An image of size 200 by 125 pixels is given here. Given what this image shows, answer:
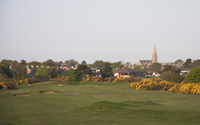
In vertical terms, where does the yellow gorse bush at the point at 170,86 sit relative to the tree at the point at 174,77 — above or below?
below

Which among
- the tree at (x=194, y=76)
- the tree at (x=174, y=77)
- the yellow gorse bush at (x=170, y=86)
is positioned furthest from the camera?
the tree at (x=174, y=77)

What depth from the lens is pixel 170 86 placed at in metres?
→ 50.4

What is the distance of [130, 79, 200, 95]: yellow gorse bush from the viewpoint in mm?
42356

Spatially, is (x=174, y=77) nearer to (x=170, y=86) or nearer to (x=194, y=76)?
(x=170, y=86)

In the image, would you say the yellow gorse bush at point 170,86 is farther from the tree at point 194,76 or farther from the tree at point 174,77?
the tree at point 174,77

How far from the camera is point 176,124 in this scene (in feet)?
59.3

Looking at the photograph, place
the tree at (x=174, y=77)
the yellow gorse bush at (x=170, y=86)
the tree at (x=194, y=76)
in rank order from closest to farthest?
the yellow gorse bush at (x=170, y=86) < the tree at (x=194, y=76) < the tree at (x=174, y=77)

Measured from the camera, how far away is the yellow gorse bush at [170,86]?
42356 millimetres

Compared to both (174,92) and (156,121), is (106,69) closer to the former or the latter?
(174,92)

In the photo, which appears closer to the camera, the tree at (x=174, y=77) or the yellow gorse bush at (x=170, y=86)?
the yellow gorse bush at (x=170, y=86)

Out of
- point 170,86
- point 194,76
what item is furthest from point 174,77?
point 194,76

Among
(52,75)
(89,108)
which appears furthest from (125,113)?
(52,75)

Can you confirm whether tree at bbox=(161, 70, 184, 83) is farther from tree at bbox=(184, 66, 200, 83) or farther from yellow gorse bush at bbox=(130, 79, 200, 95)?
tree at bbox=(184, 66, 200, 83)

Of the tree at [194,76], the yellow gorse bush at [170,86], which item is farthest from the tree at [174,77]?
the tree at [194,76]
